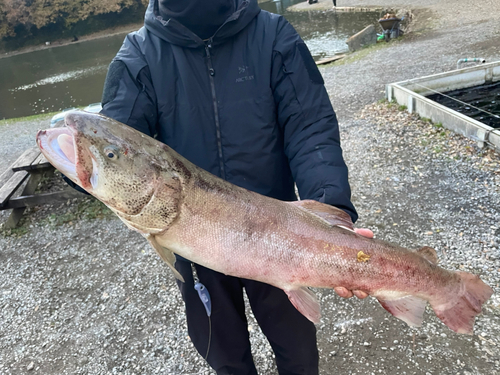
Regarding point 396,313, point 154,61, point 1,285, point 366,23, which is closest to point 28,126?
point 1,285

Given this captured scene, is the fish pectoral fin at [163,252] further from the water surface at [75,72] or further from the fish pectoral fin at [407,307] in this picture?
the water surface at [75,72]

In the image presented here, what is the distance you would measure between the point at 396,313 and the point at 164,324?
2667 mm

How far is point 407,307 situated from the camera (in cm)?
212

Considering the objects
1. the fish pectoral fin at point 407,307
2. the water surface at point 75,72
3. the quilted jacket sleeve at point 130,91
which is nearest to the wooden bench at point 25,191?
the quilted jacket sleeve at point 130,91

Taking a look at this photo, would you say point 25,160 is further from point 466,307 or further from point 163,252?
point 466,307

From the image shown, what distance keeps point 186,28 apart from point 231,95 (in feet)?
1.54

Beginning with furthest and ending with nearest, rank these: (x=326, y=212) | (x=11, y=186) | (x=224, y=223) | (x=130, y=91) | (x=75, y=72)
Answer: (x=75, y=72) < (x=11, y=186) < (x=130, y=91) < (x=326, y=212) < (x=224, y=223)

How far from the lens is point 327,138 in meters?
2.20

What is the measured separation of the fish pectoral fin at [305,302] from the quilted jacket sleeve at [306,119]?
544 mm

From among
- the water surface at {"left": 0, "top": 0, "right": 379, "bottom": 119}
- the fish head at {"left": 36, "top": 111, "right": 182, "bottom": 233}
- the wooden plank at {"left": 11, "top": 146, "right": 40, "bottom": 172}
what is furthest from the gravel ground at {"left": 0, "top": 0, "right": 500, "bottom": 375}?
the water surface at {"left": 0, "top": 0, "right": 379, "bottom": 119}

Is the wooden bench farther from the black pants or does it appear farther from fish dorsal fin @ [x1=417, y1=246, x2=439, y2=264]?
fish dorsal fin @ [x1=417, y1=246, x2=439, y2=264]

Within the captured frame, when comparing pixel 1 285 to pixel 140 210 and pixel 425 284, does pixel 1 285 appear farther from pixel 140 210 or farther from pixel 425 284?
pixel 425 284

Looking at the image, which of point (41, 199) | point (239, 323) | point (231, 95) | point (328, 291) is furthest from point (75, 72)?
point (239, 323)

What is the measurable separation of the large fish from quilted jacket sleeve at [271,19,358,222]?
220 millimetres
